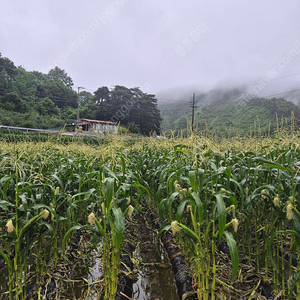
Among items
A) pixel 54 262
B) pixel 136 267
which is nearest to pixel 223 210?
pixel 136 267

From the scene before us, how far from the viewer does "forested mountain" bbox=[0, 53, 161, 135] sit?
32.2 metres

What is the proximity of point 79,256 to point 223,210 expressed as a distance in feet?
7.10

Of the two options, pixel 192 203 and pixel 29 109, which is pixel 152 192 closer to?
pixel 192 203

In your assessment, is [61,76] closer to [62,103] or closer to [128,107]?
[62,103]

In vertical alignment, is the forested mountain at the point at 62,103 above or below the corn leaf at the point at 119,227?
above

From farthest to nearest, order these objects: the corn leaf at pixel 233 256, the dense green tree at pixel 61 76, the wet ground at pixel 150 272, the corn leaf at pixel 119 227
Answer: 1. the dense green tree at pixel 61 76
2. the wet ground at pixel 150 272
3. the corn leaf at pixel 119 227
4. the corn leaf at pixel 233 256

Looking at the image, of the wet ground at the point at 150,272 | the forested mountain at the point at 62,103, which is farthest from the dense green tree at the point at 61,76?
the wet ground at the point at 150,272

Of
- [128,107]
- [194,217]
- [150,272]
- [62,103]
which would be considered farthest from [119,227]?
[62,103]

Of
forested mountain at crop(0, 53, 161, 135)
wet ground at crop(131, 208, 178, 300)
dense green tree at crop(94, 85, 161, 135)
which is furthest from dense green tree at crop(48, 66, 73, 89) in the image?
wet ground at crop(131, 208, 178, 300)

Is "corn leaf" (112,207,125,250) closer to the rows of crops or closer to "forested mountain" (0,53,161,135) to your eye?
the rows of crops

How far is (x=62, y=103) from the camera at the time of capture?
43.3 metres

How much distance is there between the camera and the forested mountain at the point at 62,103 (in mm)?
32219

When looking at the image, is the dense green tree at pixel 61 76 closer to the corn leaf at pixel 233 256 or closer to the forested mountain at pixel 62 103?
the forested mountain at pixel 62 103

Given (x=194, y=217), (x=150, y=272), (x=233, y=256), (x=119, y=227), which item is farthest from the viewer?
(x=150, y=272)
